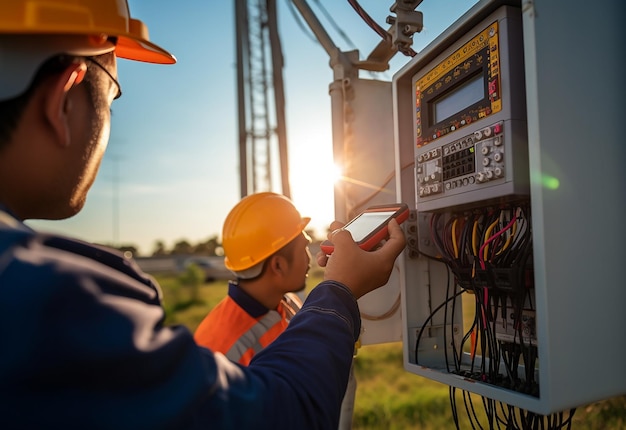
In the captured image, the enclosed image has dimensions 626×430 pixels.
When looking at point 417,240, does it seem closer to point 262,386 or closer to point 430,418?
point 262,386

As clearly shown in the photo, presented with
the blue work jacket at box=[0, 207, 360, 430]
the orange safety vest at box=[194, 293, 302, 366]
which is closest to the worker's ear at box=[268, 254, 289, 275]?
the orange safety vest at box=[194, 293, 302, 366]

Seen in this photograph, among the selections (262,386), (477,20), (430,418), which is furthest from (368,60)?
(430,418)

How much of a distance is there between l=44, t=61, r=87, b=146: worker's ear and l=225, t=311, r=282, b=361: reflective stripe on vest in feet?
3.84

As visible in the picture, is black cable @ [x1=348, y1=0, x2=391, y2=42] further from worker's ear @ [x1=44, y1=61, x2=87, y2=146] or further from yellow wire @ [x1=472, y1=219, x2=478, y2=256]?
worker's ear @ [x1=44, y1=61, x2=87, y2=146]

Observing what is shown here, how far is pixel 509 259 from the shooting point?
1070 mm

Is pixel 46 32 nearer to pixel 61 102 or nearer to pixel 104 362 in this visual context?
pixel 61 102

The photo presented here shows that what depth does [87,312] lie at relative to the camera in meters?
0.54

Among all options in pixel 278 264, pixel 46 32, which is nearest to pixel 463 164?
pixel 46 32

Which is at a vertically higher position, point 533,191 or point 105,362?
point 533,191

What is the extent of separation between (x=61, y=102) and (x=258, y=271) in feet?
4.30

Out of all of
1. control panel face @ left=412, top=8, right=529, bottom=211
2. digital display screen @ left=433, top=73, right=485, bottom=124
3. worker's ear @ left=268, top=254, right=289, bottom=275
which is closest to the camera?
control panel face @ left=412, top=8, right=529, bottom=211

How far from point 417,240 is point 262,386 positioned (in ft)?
2.71

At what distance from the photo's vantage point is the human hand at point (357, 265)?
0.97 metres

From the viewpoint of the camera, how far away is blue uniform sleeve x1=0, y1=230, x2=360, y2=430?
0.50 meters
